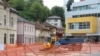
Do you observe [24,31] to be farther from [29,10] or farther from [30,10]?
[29,10]

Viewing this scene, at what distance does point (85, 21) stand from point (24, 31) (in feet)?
63.8

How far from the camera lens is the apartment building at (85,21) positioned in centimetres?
6962

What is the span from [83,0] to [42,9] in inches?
1259

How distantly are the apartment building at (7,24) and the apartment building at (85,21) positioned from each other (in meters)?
26.1

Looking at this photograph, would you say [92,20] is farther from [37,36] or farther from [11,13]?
[11,13]

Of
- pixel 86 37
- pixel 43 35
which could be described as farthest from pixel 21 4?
pixel 86 37

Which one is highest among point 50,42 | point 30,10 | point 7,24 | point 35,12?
point 30,10

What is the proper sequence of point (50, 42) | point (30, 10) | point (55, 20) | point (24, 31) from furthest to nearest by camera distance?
point (55, 20) → point (30, 10) → point (24, 31) → point (50, 42)

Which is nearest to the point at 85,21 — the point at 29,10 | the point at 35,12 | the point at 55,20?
the point at 35,12

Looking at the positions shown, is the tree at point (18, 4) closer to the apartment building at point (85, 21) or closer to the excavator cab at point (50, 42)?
the apartment building at point (85, 21)

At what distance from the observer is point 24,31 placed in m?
57.4

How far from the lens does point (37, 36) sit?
228ft

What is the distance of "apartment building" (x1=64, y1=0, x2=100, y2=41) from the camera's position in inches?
2741

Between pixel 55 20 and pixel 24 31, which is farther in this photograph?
pixel 55 20
